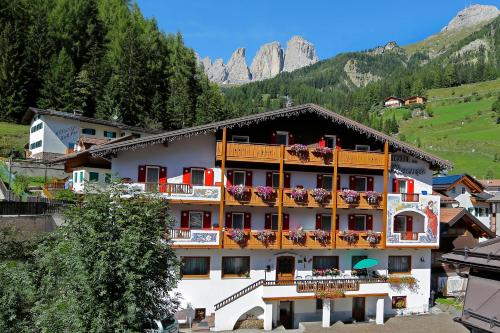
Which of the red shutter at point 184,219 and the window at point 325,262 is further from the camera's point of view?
the window at point 325,262

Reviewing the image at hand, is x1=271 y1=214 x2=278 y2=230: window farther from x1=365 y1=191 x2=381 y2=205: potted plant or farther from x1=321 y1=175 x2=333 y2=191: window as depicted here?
x1=365 y1=191 x2=381 y2=205: potted plant

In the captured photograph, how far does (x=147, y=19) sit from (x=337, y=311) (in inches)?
3010

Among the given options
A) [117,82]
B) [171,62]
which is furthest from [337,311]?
[171,62]

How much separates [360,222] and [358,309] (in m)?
5.60

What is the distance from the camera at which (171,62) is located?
84.6m

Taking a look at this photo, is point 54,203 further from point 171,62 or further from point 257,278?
point 171,62

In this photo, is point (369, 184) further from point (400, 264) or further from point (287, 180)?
point (287, 180)

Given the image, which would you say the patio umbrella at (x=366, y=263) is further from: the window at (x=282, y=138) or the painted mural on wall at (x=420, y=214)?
the window at (x=282, y=138)

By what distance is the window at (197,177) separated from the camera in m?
28.7

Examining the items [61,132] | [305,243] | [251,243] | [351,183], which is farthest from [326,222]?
[61,132]

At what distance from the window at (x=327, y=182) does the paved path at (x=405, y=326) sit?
8.57 metres

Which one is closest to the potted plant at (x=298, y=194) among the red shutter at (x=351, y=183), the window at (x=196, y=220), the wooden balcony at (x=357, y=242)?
the wooden balcony at (x=357, y=242)

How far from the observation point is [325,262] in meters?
30.7

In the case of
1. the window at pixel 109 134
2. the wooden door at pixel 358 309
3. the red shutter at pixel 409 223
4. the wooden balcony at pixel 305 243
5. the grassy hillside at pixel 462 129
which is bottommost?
the wooden door at pixel 358 309
